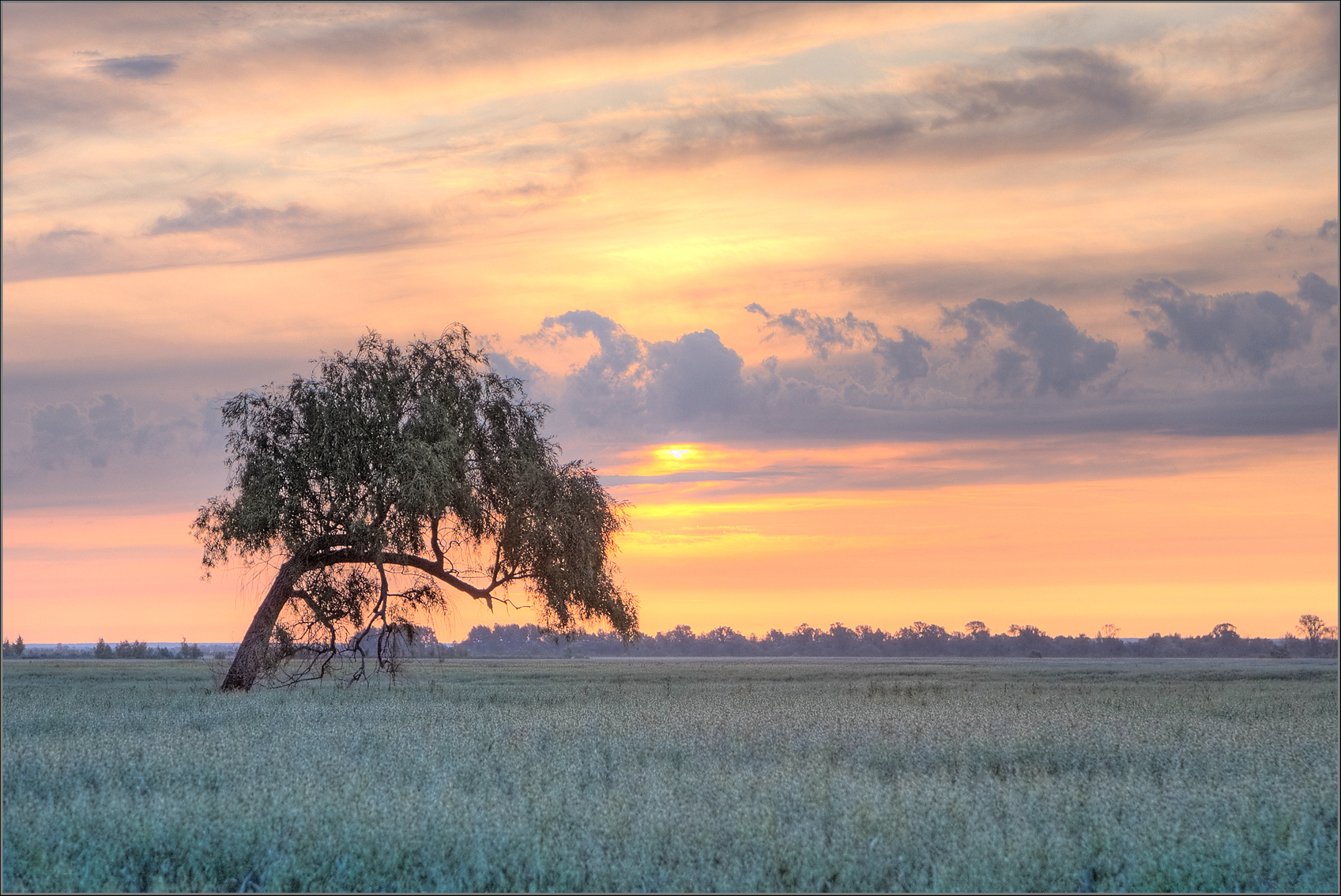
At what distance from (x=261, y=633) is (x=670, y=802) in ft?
81.7

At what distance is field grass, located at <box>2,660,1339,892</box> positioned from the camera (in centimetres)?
1041

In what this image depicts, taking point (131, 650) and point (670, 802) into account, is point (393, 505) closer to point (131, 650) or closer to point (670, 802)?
point (670, 802)

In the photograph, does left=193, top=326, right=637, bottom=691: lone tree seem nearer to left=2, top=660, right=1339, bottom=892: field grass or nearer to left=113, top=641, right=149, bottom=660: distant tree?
left=2, top=660, right=1339, bottom=892: field grass

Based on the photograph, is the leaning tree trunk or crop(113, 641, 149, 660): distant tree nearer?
the leaning tree trunk

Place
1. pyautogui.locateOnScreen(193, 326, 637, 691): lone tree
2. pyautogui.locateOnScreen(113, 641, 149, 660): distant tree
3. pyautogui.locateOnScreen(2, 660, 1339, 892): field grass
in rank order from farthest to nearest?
pyautogui.locateOnScreen(113, 641, 149, 660): distant tree, pyautogui.locateOnScreen(193, 326, 637, 691): lone tree, pyautogui.locateOnScreen(2, 660, 1339, 892): field grass

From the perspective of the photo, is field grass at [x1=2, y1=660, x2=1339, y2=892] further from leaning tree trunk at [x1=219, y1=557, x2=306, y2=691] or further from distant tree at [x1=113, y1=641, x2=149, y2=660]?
distant tree at [x1=113, y1=641, x2=149, y2=660]

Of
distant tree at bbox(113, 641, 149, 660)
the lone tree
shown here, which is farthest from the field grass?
distant tree at bbox(113, 641, 149, 660)

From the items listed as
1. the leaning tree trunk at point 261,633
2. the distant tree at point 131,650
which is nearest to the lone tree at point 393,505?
the leaning tree trunk at point 261,633

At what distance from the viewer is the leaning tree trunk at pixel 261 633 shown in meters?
33.3

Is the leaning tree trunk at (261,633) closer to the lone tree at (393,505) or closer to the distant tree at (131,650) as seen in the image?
the lone tree at (393,505)

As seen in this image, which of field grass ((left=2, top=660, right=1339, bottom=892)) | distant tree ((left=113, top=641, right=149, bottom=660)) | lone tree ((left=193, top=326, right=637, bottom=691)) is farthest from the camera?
distant tree ((left=113, top=641, right=149, bottom=660))

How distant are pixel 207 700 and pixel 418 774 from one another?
53.4 ft

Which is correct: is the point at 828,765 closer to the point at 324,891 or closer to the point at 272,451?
the point at 324,891

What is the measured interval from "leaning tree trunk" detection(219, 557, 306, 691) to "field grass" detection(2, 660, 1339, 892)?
1050cm
